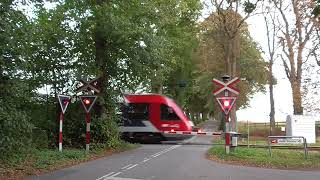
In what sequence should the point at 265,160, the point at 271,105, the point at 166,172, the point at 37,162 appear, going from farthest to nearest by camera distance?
1. the point at 271,105
2. the point at 265,160
3. the point at 37,162
4. the point at 166,172

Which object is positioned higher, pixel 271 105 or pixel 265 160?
pixel 271 105

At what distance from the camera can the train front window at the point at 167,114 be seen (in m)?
36.7

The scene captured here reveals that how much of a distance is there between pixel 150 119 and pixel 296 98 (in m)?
14.1

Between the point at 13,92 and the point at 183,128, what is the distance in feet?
72.0

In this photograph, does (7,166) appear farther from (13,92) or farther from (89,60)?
(89,60)

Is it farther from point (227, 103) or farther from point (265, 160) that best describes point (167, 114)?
point (265, 160)

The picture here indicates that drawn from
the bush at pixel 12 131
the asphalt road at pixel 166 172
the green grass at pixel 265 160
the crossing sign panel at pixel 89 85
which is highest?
the crossing sign panel at pixel 89 85

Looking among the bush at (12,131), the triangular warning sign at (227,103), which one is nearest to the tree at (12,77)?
the bush at (12,131)

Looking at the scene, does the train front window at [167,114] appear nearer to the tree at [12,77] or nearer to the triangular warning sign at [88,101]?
the triangular warning sign at [88,101]

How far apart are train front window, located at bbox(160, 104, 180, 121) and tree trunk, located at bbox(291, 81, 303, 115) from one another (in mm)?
12131

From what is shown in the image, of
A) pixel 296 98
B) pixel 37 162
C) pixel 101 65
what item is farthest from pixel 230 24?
pixel 37 162

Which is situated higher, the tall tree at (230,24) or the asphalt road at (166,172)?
the tall tree at (230,24)

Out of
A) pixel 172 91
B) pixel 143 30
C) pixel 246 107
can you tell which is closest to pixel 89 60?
pixel 143 30

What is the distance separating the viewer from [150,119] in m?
36.6
